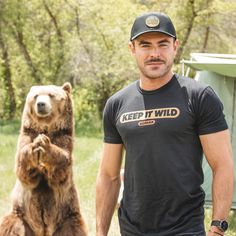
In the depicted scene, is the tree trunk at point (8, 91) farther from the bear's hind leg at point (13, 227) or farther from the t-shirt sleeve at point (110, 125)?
the t-shirt sleeve at point (110, 125)

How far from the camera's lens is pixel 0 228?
5.12 meters

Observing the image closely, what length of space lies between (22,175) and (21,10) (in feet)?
71.0

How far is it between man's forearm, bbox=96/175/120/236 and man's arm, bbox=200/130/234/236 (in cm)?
67

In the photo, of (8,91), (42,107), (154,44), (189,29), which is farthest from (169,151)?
(8,91)

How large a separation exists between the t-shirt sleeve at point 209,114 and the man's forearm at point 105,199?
2.38 feet

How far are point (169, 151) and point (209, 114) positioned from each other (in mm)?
276

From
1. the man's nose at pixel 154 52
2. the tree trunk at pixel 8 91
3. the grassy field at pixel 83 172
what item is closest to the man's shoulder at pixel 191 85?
the man's nose at pixel 154 52

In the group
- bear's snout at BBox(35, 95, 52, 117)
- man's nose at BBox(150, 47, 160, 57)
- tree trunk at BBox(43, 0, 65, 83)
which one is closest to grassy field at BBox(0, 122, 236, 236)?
bear's snout at BBox(35, 95, 52, 117)

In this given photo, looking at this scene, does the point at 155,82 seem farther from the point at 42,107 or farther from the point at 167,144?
the point at 42,107

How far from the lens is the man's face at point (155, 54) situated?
3.11 metres

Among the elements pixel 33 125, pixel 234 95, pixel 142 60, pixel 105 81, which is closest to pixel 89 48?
pixel 105 81

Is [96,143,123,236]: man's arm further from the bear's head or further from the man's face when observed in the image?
the bear's head

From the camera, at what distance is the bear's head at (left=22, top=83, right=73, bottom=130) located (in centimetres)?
515

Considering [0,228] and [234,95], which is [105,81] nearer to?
[234,95]
